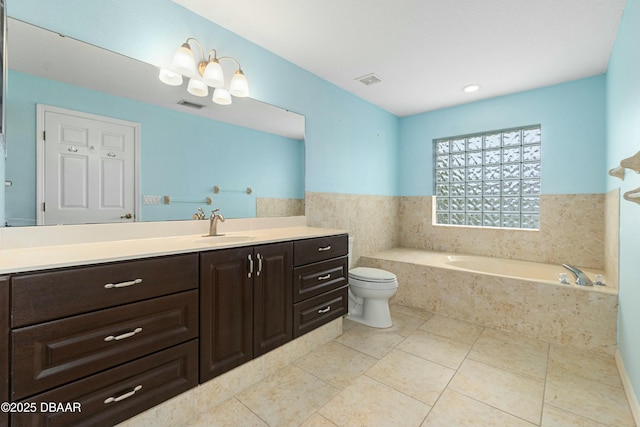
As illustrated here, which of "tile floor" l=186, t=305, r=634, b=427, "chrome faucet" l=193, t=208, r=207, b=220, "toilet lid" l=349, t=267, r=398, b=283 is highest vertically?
"chrome faucet" l=193, t=208, r=207, b=220

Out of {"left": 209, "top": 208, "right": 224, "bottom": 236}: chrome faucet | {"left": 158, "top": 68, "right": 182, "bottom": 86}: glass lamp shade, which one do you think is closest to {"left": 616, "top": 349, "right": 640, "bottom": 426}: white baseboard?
{"left": 209, "top": 208, "right": 224, "bottom": 236}: chrome faucet

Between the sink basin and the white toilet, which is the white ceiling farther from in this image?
the white toilet

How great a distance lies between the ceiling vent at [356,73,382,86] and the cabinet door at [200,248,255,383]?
2.12 m

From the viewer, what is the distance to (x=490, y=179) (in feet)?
11.2

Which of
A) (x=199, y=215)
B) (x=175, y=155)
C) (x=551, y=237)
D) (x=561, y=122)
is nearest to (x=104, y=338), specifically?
(x=199, y=215)

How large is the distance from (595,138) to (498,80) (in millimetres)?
1086

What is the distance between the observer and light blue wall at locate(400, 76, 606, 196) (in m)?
2.68

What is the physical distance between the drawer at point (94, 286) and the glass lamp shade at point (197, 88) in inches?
45.7

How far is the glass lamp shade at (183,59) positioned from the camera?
5.38 ft

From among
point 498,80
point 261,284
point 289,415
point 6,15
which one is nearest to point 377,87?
point 498,80

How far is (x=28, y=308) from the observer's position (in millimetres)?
928

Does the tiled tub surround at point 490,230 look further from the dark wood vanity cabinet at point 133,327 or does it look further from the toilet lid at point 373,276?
the dark wood vanity cabinet at point 133,327

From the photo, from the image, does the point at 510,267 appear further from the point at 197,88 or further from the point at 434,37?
the point at 197,88

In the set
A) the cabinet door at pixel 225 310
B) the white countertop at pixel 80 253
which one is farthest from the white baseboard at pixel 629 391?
the white countertop at pixel 80 253
